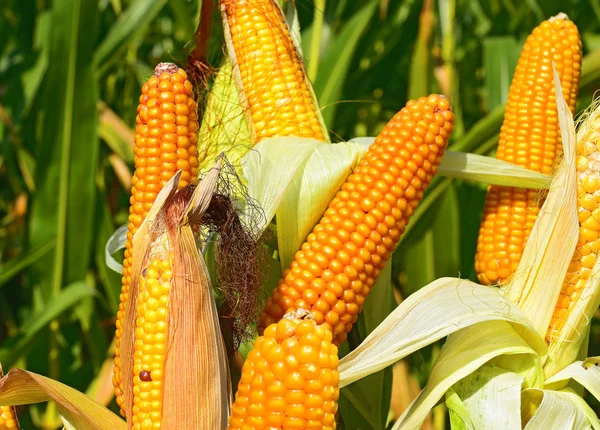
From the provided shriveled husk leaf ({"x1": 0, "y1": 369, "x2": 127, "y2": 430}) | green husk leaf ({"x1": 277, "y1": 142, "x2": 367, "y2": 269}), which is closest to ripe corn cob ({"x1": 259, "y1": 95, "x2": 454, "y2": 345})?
green husk leaf ({"x1": 277, "y1": 142, "x2": 367, "y2": 269})

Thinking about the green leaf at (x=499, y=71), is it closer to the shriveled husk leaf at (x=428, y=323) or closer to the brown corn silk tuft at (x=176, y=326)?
the shriveled husk leaf at (x=428, y=323)

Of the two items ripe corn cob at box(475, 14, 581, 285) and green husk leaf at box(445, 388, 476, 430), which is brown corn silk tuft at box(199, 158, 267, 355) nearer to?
green husk leaf at box(445, 388, 476, 430)

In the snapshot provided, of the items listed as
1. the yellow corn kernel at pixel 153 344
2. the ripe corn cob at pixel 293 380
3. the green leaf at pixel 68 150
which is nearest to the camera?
the ripe corn cob at pixel 293 380

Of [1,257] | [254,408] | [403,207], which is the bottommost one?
[1,257]

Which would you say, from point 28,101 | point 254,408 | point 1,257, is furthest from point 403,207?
point 1,257

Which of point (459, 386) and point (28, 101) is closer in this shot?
point (459, 386)

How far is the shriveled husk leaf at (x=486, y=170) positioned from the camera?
1236 millimetres

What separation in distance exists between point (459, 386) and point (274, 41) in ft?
2.34

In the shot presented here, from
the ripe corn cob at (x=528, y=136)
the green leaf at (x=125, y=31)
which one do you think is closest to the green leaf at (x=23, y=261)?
the green leaf at (x=125, y=31)

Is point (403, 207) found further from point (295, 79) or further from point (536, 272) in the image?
point (295, 79)

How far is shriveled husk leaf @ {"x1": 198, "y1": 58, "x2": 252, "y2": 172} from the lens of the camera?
1302 millimetres

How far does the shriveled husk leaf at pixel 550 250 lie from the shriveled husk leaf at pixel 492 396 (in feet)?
0.31

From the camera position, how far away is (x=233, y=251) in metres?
0.96

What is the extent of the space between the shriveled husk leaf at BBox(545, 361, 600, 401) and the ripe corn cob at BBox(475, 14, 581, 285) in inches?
10.7
